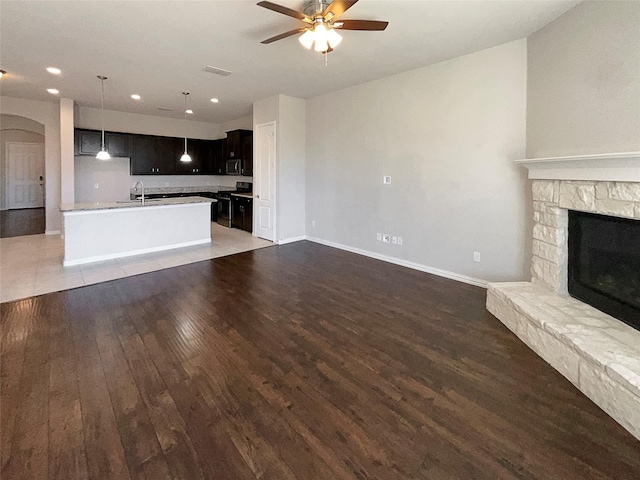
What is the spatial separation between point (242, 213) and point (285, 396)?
6.44 meters

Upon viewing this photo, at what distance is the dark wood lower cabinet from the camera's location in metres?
7.78

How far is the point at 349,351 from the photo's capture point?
2652mm

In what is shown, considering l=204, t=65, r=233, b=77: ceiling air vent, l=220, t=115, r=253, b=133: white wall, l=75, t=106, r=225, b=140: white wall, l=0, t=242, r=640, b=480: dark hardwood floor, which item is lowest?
l=0, t=242, r=640, b=480: dark hardwood floor

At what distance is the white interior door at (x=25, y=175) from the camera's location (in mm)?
10383

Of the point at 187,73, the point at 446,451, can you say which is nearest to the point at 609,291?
the point at 446,451

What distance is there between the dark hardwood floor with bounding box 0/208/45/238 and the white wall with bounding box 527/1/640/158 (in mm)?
9645

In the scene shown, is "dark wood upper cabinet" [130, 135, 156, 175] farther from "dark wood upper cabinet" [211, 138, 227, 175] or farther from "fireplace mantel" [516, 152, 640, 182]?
"fireplace mantel" [516, 152, 640, 182]

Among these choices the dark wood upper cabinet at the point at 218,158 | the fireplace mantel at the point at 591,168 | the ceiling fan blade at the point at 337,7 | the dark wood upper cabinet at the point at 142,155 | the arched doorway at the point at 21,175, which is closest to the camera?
the fireplace mantel at the point at 591,168

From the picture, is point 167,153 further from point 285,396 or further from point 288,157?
point 285,396

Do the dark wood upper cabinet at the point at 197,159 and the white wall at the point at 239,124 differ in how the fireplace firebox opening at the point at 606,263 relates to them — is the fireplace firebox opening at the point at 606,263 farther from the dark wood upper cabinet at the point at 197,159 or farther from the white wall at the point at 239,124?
the dark wood upper cabinet at the point at 197,159

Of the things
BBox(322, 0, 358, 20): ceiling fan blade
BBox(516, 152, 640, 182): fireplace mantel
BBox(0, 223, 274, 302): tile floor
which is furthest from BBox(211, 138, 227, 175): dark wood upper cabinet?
BBox(516, 152, 640, 182): fireplace mantel

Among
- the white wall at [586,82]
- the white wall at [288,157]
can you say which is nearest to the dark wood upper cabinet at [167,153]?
the white wall at [288,157]

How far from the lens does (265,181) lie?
6840 mm

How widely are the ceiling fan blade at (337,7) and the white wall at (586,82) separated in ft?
7.04
